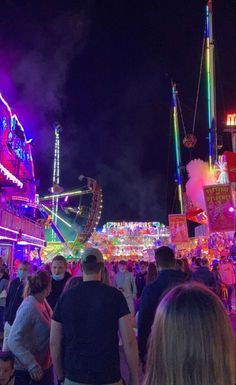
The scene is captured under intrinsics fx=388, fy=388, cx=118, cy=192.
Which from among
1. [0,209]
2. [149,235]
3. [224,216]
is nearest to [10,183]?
[0,209]

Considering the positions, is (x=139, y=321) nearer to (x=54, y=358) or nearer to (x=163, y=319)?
(x=54, y=358)

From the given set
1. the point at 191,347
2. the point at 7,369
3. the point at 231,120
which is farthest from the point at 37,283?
the point at 231,120

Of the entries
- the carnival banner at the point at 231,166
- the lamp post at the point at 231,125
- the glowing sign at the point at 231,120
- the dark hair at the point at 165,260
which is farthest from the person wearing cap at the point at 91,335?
the glowing sign at the point at 231,120

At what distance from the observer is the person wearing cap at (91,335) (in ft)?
10.6

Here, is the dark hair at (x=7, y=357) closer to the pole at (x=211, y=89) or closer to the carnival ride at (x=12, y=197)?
the carnival ride at (x=12, y=197)

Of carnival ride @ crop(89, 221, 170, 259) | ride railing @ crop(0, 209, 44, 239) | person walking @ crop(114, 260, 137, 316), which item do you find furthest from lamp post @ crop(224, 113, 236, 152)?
carnival ride @ crop(89, 221, 170, 259)

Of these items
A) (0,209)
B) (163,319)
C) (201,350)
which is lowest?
(201,350)

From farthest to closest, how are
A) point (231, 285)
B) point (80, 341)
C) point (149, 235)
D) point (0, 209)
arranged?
point (149, 235) < point (0, 209) < point (231, 285) < point (80, 341)

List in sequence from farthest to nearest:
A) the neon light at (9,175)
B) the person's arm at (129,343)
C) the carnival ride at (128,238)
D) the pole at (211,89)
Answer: the carnival ride at (128,238)
the neon light at (9,175)
the pole at (211,89)
the person's arm at (129,343)

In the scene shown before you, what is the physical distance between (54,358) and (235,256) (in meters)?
14.3

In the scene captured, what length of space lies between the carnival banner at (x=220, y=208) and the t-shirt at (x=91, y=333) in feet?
37.6

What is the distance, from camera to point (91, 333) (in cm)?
324

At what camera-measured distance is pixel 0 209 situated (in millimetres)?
20578

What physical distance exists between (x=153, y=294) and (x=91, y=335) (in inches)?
51.0
